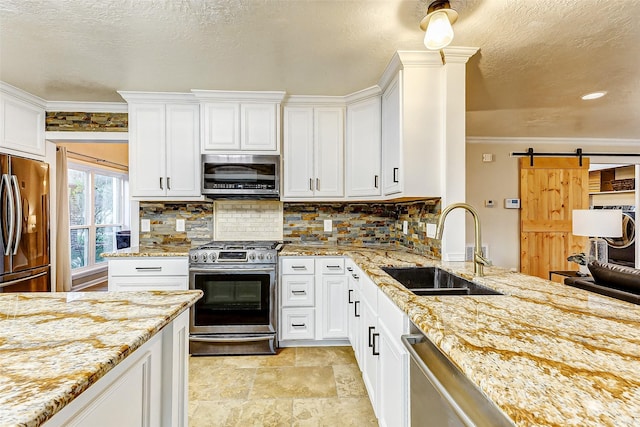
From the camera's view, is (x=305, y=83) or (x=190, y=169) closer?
(x=305, y=83)

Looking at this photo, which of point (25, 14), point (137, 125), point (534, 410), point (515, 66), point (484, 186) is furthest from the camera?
point (484, 186)

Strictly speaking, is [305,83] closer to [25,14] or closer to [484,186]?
[25,14]

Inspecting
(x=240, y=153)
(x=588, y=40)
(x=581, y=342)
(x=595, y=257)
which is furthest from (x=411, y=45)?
(x=595, y=257)

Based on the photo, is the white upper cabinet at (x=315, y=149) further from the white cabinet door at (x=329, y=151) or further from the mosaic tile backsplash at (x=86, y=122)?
the mosaic tile backsplash at (x=86, y=122)

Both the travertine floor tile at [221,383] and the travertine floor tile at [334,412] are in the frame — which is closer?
the travertine floor tile at [334,412]

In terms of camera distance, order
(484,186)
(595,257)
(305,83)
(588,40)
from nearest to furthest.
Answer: (588,40)
(305,83)
(595,257)
(484,186)

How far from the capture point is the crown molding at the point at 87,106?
2.93m

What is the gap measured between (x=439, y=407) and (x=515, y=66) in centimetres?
238

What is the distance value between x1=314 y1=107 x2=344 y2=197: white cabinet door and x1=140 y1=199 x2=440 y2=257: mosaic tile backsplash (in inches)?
14.8

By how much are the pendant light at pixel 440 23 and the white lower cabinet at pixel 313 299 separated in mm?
1735

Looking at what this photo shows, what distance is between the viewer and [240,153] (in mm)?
2775

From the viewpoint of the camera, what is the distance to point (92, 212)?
14.7 ft

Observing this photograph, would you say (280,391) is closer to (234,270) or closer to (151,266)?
(234,270)

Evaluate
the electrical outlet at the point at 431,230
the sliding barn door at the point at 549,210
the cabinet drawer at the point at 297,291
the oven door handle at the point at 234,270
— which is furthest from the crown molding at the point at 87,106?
the sliding barn door at the point at 549,210
